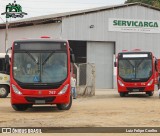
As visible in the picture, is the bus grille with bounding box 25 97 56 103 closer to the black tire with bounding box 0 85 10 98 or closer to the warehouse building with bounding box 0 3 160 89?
the black tire with bounding box 0 85 10 98

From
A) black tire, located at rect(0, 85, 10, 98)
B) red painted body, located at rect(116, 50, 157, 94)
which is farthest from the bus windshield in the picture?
black tire, located at rect(0, 85, 10, 98)

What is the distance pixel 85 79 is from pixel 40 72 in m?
14.6

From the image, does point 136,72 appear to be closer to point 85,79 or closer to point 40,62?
point 85,79

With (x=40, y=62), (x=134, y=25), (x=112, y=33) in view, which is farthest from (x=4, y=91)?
(x=134, y=25)

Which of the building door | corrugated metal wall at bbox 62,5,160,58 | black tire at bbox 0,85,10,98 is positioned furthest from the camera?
the building door

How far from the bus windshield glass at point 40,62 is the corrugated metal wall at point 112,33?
24868mm

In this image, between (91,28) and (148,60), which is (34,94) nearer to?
(148,60)

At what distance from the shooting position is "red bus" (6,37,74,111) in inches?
748

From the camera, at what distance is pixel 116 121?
51.6 feet

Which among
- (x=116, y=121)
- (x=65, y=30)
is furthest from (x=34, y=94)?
(x=65, y=30)

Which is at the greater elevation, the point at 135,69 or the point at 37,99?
the point at 135,69

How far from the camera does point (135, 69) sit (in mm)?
30844

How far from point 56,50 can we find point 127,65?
12135 mm

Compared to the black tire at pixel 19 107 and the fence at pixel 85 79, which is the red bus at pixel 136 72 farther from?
the black tire at pixel 19 107
